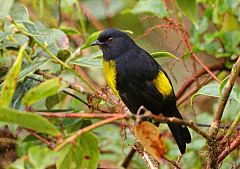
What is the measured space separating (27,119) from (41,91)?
67 millimetres

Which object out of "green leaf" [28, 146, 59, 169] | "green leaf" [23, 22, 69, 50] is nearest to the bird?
"green leaf" [23, 22, 69, 50]

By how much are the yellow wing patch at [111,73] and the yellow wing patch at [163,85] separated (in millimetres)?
170

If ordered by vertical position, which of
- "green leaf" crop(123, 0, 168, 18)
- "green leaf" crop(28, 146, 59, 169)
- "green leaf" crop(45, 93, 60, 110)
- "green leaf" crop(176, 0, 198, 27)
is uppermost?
"green leaf" crop(176, 0, 198, 27)

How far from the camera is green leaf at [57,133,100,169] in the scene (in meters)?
1.15

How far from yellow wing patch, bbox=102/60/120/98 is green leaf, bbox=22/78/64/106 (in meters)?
1.02

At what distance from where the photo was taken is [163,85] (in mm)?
2156

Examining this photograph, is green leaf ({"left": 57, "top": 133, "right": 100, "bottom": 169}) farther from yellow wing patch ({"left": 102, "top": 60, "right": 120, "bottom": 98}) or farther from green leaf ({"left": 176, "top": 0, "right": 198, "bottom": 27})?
yellow wing patch ({"left": 102, "top": 60, "right": 120, "bottom": 98})

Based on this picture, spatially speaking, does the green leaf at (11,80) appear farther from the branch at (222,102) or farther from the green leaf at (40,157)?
the branch at (222,102)

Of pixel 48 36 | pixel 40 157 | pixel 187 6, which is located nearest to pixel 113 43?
pixel 48 36

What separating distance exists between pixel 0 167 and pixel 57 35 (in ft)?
3.78

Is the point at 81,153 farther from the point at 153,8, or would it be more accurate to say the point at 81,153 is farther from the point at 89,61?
the point at 153,8

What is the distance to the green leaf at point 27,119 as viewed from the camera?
1129mm

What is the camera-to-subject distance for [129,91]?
2156 millimetres

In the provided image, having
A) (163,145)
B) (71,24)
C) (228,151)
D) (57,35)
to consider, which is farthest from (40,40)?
(71,24)
